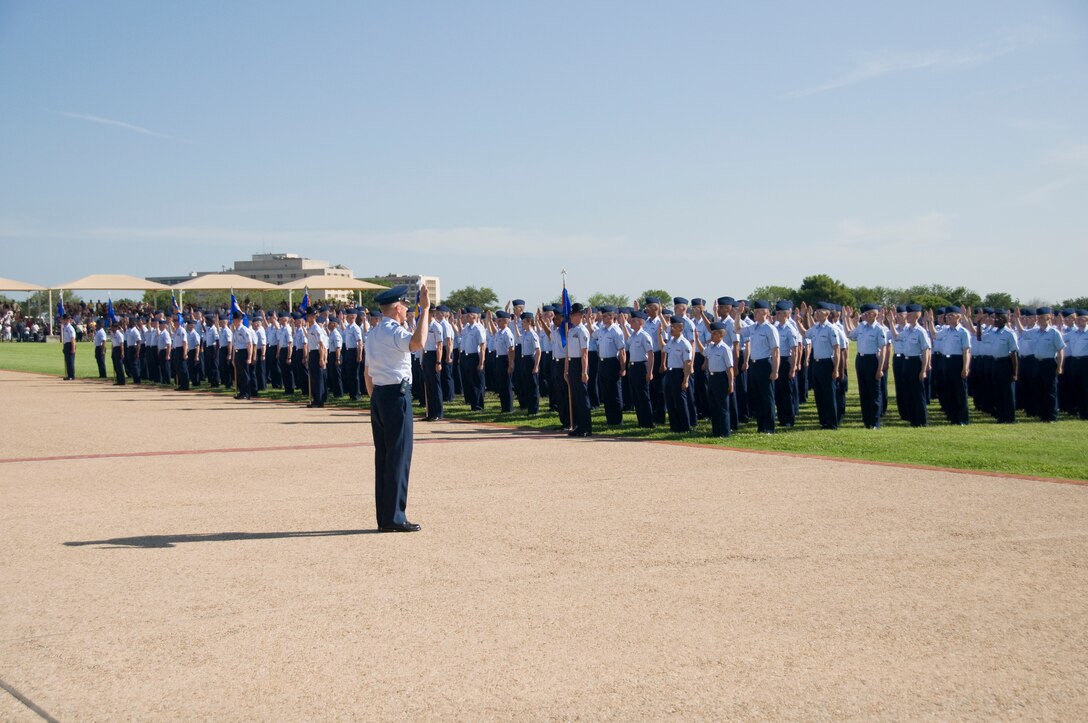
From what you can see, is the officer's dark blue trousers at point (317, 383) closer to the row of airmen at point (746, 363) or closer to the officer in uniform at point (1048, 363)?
the row of airmen at point (746, 363)

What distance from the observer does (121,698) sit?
4449 mm

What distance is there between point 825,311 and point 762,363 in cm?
318

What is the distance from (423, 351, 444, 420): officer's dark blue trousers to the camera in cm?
1809

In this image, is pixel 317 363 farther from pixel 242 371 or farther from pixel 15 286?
pixel 15 286

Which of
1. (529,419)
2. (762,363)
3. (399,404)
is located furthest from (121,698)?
(529,419)

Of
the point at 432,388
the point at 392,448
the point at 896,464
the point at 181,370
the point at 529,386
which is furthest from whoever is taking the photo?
the point at 181,370

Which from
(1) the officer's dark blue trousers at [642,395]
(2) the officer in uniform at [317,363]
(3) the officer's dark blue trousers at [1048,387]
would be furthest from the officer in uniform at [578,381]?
(3) the officer's dark blue trousers at [1048,387]

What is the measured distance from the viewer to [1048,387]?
1698cm

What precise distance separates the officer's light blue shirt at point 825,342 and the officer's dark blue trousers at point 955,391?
2318 mm

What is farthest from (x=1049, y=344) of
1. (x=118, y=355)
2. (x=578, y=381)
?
(x=118, y=355)

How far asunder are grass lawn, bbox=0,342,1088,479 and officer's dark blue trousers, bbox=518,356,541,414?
31cm

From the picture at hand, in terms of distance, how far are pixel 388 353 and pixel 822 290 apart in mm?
62854

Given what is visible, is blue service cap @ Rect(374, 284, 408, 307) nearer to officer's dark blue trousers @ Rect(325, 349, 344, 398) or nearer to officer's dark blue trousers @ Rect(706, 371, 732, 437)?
officer's dark blue trousers @ Rect(706, 371, 732, 437)

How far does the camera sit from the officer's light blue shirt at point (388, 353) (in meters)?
8.30
